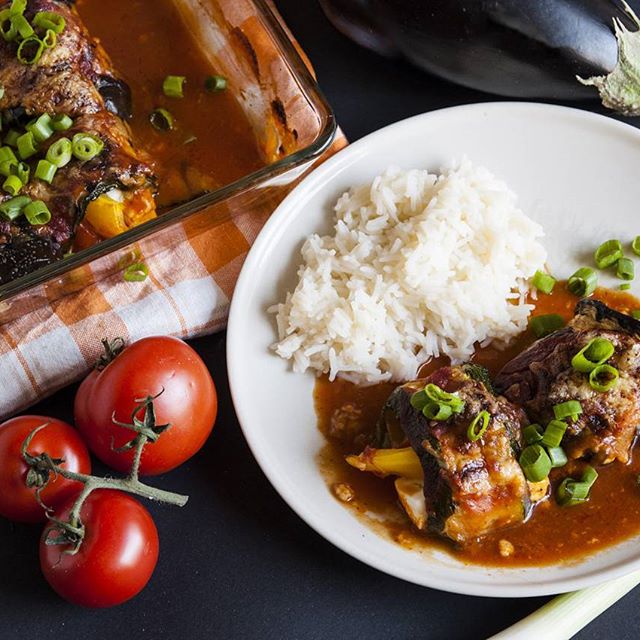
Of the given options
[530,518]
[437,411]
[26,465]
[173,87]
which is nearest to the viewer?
[437,411]

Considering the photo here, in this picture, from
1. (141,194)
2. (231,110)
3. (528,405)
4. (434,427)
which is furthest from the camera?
(231,110)

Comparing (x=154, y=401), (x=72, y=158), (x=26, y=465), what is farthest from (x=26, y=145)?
(x=26, y=465)

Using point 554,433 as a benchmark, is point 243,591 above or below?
below

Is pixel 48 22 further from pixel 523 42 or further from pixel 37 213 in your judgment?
pixel 523 42

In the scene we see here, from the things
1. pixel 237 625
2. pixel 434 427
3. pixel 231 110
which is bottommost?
pixel 237 625

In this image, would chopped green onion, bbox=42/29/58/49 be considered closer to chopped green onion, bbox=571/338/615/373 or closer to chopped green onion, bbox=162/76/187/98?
chopped green onion, bbox=162/76/187/98

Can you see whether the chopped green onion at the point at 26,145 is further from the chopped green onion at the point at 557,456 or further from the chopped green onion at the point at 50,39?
the chopped green onion at the point at 557,456

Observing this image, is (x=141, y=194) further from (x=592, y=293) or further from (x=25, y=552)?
(x=592, y=293)

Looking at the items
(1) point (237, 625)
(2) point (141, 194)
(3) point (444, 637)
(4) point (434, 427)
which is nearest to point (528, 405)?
(4) point (434, 427)
